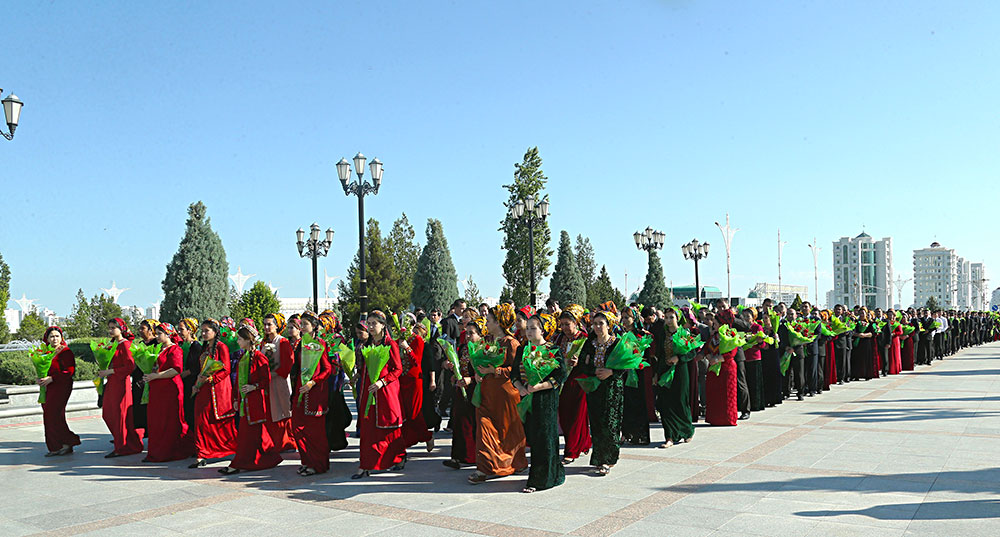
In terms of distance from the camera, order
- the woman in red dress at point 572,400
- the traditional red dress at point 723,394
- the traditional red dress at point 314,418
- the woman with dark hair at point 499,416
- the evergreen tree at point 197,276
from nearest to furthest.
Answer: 1. the woman with dark hair at point 499,416
2. the woman in red dress at point 572,400
3. the traditional red dress at point 314,418
4. the traditional red dress at point 723,394
5. the evergreen tree at point 197,276

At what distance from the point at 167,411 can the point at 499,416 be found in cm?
430

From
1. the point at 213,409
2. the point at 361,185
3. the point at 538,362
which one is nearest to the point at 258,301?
the point at 361,185

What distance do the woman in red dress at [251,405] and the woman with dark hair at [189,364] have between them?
134 cm

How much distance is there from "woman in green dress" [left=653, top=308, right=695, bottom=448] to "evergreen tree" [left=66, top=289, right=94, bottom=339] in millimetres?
35291

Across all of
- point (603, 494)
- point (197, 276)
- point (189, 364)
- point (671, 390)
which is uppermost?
point (197, 276)

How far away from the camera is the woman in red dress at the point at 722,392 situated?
10992mm

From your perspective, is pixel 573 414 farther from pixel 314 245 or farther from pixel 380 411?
pixel 314 245

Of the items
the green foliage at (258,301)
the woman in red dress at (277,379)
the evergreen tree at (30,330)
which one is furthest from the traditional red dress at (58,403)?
the green foliage at (258,301)

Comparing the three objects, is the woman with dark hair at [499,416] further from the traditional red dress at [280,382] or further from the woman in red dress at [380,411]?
the traditional red dress at [280,382]

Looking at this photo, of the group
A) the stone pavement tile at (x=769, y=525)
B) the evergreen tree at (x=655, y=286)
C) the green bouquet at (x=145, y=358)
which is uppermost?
the evergreen tree at (x=655, y=286)

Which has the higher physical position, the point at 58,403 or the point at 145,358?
the point at 145,358

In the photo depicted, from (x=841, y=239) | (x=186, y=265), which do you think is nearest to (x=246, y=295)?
(x=186, y=265)

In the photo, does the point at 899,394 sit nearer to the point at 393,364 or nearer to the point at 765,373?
the point at 765,373

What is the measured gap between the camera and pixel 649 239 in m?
30.4
